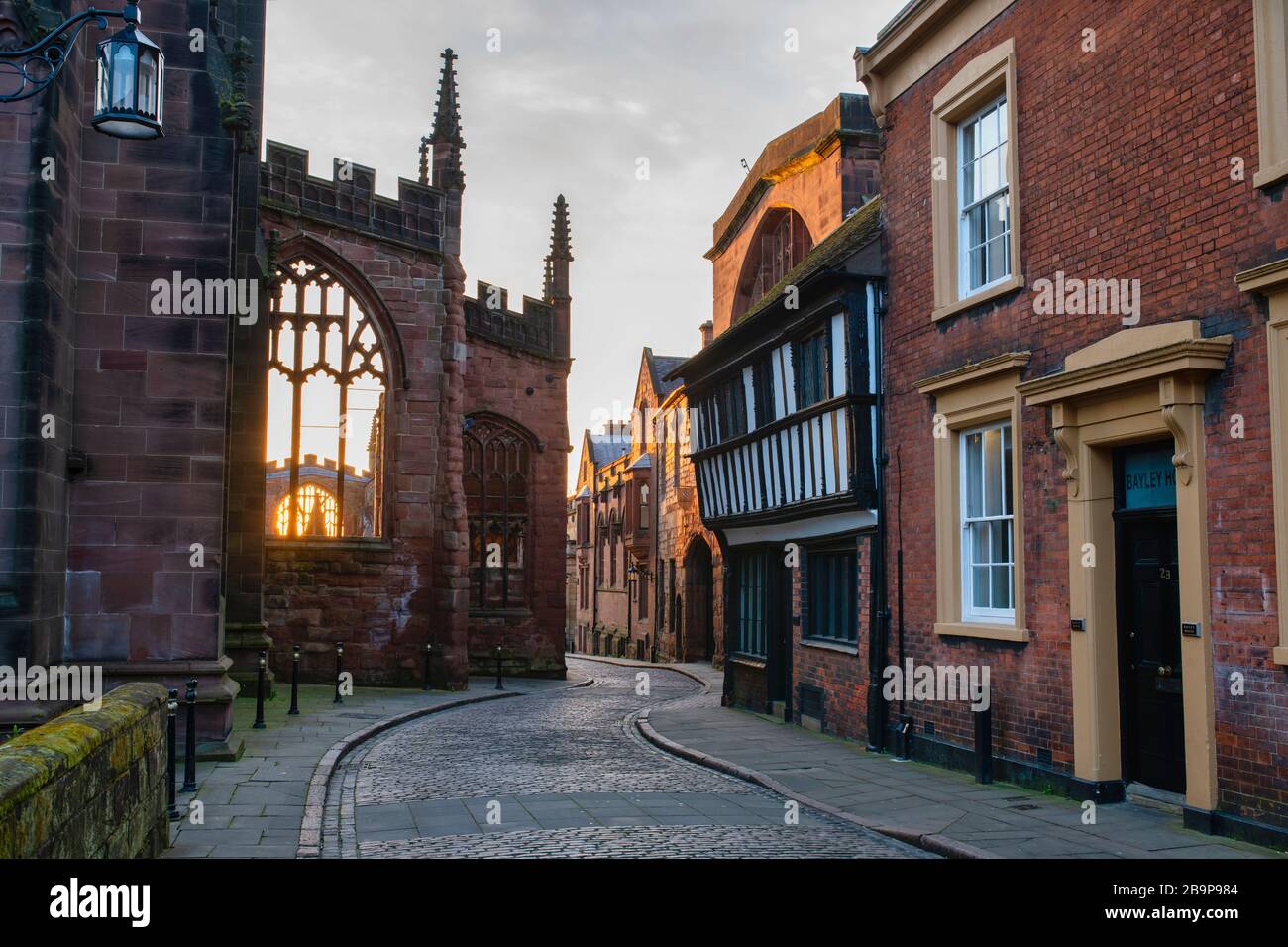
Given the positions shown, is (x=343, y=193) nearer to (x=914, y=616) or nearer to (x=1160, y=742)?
(x=914, y=616)

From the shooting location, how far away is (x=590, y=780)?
37.9 ft

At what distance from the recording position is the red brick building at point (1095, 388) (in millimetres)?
8344

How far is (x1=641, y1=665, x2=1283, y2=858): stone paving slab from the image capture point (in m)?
8.14

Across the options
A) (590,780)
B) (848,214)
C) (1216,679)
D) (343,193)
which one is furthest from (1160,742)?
(343,193)

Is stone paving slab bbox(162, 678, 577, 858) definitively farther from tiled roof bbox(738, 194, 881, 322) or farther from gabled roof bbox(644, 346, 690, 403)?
gabled roof bbox(644, 346, 690, 403)

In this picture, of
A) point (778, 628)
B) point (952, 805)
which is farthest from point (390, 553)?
point (952, 805)

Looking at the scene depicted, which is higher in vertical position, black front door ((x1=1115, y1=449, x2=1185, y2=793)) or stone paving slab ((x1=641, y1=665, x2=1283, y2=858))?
black front door ((x1=1115, y1=449, x2=1185, y2=793))

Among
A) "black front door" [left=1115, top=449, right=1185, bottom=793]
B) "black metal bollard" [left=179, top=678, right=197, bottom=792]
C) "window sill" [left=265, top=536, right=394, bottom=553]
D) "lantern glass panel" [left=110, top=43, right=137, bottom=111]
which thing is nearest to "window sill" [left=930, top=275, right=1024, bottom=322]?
"black front door" [left=1115, top=449, right=1185, bottom=793]

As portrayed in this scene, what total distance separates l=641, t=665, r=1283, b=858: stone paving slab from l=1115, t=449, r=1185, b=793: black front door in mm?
465

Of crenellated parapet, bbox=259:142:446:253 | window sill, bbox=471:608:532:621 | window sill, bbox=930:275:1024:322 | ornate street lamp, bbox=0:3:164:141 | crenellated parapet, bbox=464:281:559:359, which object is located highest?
crenellated parapet, bbox=259:142:446:253

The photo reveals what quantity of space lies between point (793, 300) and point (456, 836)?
9.09 meters

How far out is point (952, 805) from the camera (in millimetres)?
9906

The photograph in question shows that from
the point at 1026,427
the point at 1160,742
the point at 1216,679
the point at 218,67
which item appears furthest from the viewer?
the point at 218,67

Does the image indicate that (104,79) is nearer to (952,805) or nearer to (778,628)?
(952,805)
